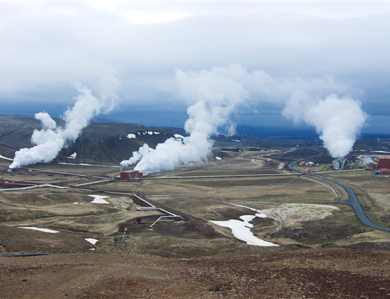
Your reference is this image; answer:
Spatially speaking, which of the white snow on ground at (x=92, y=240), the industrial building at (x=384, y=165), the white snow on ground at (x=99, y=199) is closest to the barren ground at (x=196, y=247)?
the white snow on ground at (x=92, y=240)

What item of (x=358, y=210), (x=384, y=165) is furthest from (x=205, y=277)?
(x=384, y=165)

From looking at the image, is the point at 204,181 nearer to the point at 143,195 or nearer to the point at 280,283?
the point at 143,195

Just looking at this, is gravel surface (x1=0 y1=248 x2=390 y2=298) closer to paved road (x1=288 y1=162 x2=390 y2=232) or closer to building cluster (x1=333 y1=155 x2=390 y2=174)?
paved road (x1=288 y1=162 x2=390 y2=232)

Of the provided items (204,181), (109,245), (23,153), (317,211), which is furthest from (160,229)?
(23,153)

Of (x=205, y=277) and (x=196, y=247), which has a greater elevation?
(x=205, y=277)

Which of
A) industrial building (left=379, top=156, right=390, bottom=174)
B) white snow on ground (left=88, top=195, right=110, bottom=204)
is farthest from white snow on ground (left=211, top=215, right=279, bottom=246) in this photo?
industrial building (left=379, top=156, right=390, bottom=174)

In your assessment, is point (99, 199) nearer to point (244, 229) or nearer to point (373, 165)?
point (244, 229)

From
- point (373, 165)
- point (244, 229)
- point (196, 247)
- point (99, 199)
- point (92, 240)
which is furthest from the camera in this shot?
point (373, 165)

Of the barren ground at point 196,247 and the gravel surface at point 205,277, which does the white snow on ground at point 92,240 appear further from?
the gravel surface at point 205,277
